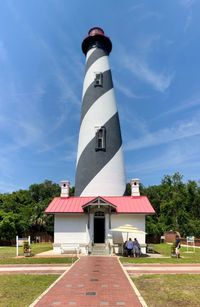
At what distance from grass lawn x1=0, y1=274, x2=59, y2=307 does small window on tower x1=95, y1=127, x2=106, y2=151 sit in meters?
13.8

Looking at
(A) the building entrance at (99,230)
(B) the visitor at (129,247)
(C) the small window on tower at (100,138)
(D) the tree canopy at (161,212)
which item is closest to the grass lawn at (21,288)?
(B) the visitor at (129,247)

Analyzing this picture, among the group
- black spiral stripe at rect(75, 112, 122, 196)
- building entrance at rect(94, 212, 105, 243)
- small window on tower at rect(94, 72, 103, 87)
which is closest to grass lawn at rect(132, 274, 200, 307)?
building entrance at rect(94, 212, 105, 243)

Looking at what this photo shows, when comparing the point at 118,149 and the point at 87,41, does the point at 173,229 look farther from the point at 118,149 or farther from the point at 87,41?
the point at 87,41

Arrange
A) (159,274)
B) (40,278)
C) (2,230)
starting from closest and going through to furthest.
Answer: (40,278) < (159,274) < (2,230)

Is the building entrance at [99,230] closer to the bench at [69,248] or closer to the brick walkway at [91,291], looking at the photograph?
the bench at [69,248]

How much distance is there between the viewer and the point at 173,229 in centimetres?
4266

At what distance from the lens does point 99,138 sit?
967 inches

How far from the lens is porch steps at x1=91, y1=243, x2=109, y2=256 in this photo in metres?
20.3

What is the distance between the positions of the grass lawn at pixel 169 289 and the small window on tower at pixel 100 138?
13767mm

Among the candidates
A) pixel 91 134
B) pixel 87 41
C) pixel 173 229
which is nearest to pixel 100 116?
pixel 91 134

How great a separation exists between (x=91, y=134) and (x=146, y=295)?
56.3 ft

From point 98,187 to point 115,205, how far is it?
233 centimetres

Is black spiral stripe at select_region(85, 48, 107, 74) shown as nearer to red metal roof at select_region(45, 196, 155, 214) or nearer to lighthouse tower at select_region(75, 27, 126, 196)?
lighthouse tower at select_region(75, 27, 126, 196)

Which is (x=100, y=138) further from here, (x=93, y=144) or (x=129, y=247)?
(x=129, y=247)
